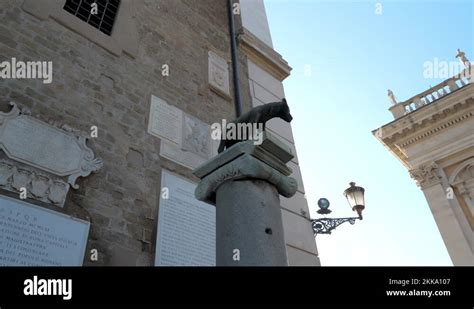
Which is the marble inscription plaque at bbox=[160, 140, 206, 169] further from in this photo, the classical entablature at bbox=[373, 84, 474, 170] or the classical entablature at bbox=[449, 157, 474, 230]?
the classical entablature at bbox=[373, 84, 474, 170]

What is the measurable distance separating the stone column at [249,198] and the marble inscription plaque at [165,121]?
10.2ft

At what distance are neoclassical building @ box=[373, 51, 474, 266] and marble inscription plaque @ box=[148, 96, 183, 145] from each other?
984cm

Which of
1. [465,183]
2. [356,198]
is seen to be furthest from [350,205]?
[465,183]

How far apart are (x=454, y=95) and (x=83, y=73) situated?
1229cm

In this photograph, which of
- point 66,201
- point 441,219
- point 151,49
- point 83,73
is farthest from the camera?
point 441,219

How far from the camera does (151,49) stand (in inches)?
285

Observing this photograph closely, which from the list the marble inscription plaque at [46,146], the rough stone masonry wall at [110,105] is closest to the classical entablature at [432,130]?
the rough stone masonry wall at [110,105]

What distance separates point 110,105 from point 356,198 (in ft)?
15.0

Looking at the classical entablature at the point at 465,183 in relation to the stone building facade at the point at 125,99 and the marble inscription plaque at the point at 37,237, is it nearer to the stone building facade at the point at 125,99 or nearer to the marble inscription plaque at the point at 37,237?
the stone building facade at the point at 125,99

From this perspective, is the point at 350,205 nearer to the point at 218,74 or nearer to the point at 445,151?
the point at 218,74

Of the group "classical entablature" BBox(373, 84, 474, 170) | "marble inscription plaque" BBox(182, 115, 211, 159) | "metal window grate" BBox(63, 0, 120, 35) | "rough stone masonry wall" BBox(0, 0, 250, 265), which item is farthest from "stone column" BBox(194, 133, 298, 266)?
"classical entablature" BBox(373, 84, 474, 170)

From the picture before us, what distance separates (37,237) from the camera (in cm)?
399
